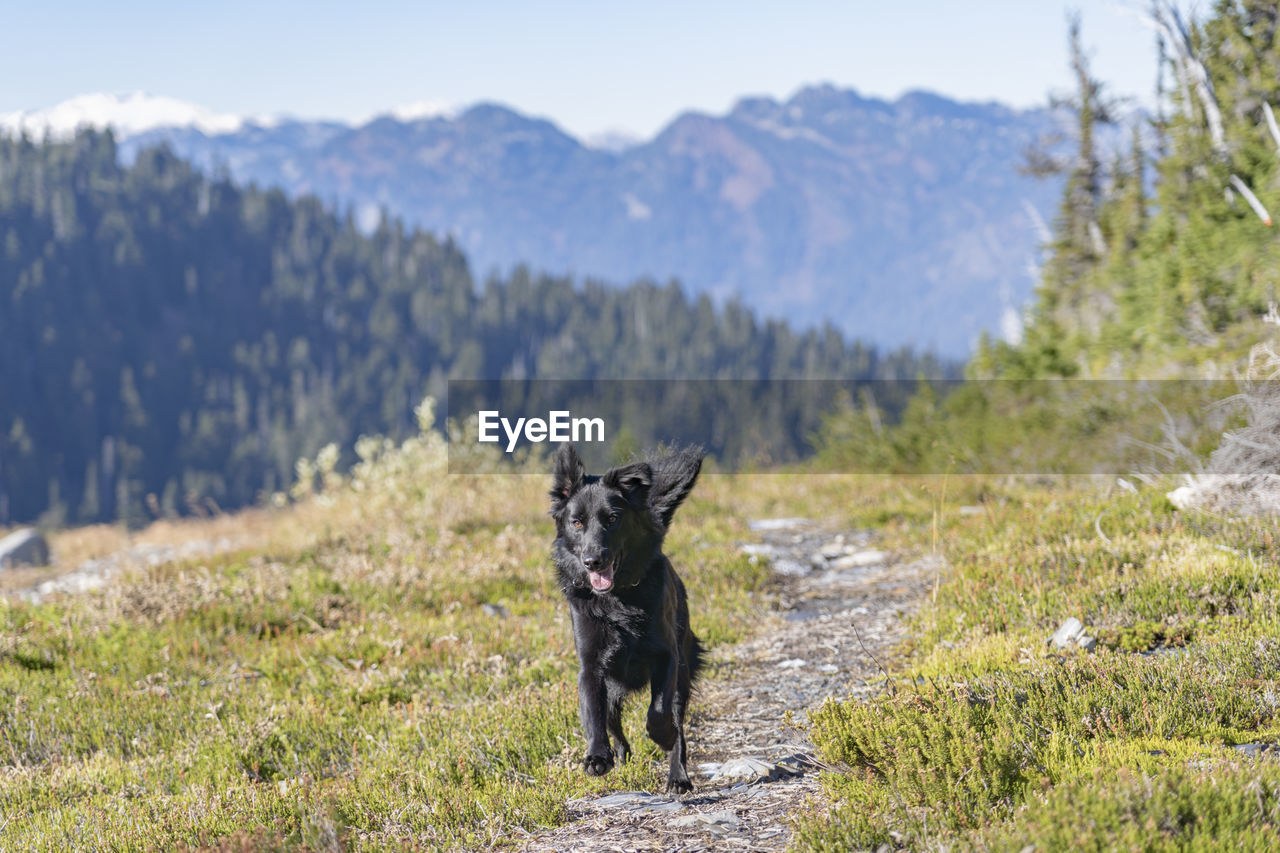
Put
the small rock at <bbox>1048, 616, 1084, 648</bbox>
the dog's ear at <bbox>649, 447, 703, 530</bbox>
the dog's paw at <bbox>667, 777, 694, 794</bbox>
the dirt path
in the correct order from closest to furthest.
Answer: the dirt path, the dog's paw at <bbox>667, 777, 694, 794</bbox>, the dog's ear at <bbox>649, 447, 703, 530</bbox>, the small rock at <bbox>1048, 616, 1084, 648</bbox>

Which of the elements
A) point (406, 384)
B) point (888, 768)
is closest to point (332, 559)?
point (888, 768)

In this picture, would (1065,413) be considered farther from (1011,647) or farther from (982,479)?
(1011,647)

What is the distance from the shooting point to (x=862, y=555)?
1137cm

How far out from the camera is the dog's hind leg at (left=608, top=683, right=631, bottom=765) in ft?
17.5

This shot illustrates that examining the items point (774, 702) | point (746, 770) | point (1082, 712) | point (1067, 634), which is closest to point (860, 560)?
point (1067, 634)

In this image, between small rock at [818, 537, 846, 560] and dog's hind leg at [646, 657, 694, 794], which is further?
small rock at [818, 537, 846, 560]

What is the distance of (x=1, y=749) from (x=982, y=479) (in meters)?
12.6

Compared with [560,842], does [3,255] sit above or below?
above

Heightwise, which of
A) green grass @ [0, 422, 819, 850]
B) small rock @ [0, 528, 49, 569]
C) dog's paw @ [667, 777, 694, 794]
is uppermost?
dog's paw @ [667, 777, 694, 794]

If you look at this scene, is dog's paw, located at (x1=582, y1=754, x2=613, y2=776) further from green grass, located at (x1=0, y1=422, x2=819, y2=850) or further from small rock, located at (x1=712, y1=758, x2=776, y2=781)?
small rock, located at (x1=712, y1=758, x2=776, y2=781)

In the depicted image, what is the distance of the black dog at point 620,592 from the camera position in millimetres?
5055

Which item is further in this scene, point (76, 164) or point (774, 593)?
point (76, 164)

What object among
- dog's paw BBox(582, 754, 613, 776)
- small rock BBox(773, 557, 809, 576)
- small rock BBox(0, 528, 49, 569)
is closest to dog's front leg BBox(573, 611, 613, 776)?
dog's paw BBox(582, 754, 613, 776)

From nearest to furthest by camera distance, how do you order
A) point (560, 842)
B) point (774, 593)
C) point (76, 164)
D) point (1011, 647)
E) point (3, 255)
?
point (560, 842), point (1011, 647), point (774, 593), point (3, 255), point (76, 164)
